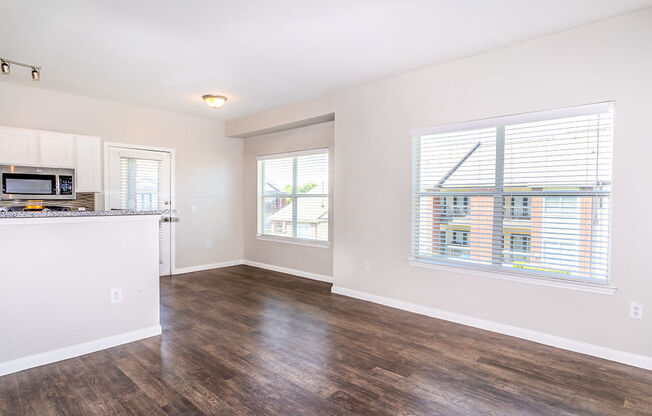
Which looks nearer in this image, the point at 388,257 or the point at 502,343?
the point at 502,343

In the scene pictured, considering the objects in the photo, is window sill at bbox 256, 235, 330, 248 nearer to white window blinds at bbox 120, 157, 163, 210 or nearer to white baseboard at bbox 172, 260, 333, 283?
white baseboard at bbox 172, 260, 333, 283

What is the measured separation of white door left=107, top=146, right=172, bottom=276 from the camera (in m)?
5.33

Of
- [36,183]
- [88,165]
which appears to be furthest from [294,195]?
[36,183]

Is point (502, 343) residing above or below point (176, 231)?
below

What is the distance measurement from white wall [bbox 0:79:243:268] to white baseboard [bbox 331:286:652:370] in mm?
3355

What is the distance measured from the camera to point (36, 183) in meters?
4.32

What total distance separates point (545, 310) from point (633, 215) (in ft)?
3.39

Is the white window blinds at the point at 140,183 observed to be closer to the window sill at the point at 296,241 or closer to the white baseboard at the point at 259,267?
the white baseboard at the point at 259,267

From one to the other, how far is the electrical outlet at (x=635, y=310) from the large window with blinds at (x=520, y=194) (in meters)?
0.25

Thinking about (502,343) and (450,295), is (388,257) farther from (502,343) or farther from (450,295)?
(502,343)

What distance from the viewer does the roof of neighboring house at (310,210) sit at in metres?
5.63

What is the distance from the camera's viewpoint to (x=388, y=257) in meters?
4.29

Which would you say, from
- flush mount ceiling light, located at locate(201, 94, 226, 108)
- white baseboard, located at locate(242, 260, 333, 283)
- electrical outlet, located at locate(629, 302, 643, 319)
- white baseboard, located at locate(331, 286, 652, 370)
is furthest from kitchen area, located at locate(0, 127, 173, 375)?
electrical outlet, located at locate(629, 302, 643, 319)

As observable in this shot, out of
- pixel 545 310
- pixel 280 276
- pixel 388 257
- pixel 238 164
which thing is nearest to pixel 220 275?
pixel 280 276
